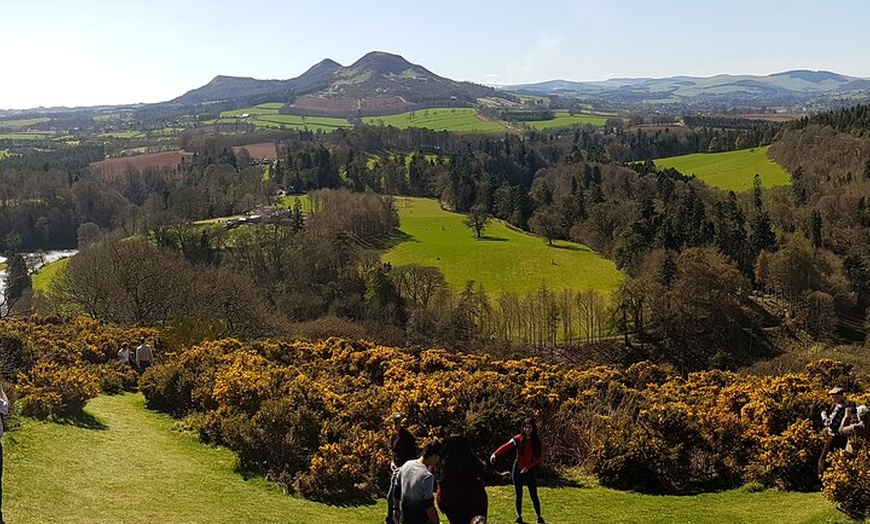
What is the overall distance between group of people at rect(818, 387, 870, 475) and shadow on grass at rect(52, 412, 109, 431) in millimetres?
16483

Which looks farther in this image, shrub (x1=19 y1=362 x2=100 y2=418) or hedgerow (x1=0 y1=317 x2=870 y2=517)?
shrub (x1=19 y1=362 x2=100 y2=418)

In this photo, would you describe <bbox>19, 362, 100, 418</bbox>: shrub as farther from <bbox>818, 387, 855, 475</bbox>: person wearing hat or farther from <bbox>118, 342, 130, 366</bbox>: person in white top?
<bbox>818, 387, 855, 475</bbox>: person wearing hat

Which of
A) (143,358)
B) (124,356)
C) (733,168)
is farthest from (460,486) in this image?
(733,168)

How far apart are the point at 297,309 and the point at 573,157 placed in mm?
125002

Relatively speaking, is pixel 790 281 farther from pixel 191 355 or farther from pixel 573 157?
pixel 573 157

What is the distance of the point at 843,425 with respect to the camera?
12.7 meters

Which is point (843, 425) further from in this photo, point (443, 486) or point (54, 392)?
point (54, 392)

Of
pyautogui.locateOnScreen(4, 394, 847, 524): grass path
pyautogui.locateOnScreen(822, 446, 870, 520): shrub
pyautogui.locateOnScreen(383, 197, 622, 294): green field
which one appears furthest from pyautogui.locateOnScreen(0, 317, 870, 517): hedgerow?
pyautogui.locateOnScreen(383, 197, 622, 294): green field

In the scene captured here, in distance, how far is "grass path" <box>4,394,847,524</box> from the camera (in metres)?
11.4

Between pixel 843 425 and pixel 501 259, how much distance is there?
8371 cm

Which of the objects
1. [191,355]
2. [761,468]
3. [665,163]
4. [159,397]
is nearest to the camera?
[761,468]

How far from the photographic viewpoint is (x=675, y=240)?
93.5 meters

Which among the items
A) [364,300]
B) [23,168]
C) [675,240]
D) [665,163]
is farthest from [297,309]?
[23,168]

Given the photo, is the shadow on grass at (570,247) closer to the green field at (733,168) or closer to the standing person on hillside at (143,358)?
the green field at (733,168)
